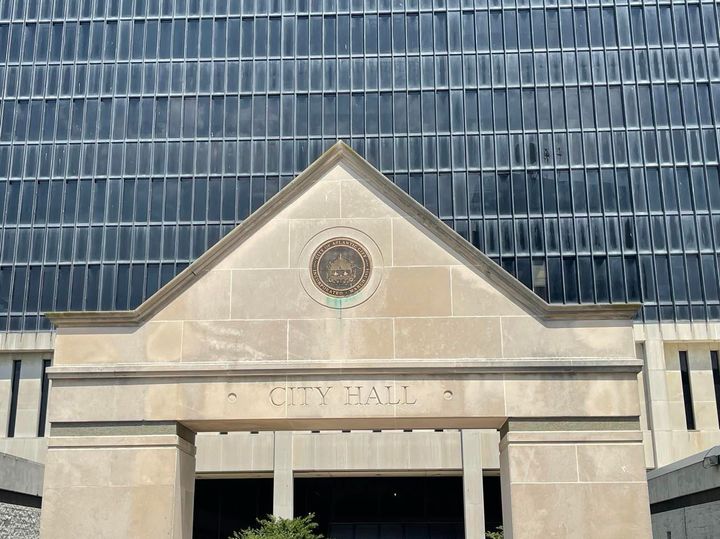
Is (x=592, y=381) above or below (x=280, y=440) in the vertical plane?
below

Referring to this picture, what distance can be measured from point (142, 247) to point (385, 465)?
19.7m

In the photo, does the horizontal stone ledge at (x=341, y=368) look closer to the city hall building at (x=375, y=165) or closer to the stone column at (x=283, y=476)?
the city hall building at (x=375, y=165)

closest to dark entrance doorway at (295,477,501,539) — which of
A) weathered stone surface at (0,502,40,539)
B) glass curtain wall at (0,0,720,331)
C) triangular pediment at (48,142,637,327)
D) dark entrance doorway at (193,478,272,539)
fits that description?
dark entrance doorway at (193,478,272,539)

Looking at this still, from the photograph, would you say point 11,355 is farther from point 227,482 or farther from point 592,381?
point 592,381

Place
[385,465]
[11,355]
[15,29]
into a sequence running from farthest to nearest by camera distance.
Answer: [15,29] → [11,355] → [385,465]

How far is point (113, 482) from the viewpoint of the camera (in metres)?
18.9

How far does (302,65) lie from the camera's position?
194 ft

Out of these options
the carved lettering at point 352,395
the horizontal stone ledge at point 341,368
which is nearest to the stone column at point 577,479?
the horizontal stone ledge at point 341,368

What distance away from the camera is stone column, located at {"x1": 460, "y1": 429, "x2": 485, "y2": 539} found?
166ft

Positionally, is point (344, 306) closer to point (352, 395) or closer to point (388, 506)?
point (352, 395)

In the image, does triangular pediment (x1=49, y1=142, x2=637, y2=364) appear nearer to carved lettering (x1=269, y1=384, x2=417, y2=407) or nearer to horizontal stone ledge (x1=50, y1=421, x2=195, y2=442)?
carved lettering (x1=269, y1=384, x2=417, y2=407)

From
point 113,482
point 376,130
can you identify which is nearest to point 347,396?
point 113,482

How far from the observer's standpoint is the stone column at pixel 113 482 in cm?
1873

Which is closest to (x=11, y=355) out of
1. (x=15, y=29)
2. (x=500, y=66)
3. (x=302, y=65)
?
(x=15, y=29)
